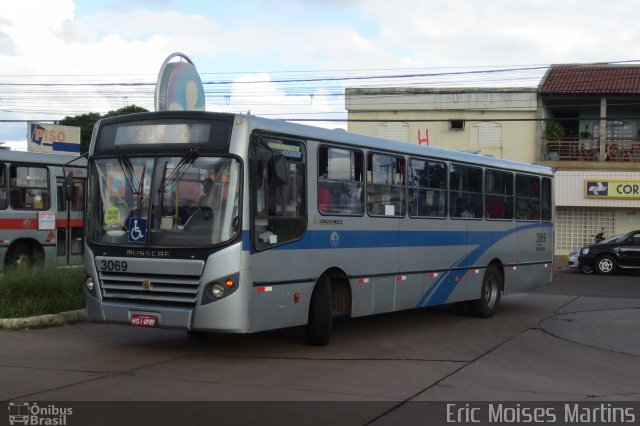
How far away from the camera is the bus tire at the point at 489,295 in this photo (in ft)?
49.6

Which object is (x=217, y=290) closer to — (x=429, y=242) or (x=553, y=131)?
(x=429, y=242)

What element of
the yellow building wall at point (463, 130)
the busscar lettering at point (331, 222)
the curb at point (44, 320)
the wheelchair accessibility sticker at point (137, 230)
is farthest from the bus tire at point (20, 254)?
the yellow building wall at point (463, 130)

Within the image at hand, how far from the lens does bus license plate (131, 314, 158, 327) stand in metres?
9.59

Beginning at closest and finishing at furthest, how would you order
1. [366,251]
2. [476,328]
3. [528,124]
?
[366,251], [476,328], [528,124]

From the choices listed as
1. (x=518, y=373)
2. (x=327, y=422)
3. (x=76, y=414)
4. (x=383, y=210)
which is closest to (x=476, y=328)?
(x=383, y=210)

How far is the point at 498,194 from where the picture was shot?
15.6 metres

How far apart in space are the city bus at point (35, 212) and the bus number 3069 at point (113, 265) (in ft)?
30.2

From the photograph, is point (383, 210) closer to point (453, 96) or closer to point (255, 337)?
point (255, 337)

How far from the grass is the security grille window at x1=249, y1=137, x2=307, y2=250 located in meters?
5.11

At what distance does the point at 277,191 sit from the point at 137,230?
5.84 ft

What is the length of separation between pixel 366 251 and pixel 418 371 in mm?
2538

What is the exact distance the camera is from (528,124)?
38.8m

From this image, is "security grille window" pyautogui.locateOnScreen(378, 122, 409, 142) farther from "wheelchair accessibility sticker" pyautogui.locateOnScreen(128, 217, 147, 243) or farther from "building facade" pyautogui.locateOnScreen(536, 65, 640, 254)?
"wheelchair accessibility sticker" pyautogui.locateOnScreen(128, 217, 147, 243)

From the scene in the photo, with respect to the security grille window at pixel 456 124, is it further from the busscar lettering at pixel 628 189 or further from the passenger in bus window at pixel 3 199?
the passenger in bus window at pixel 3 199
